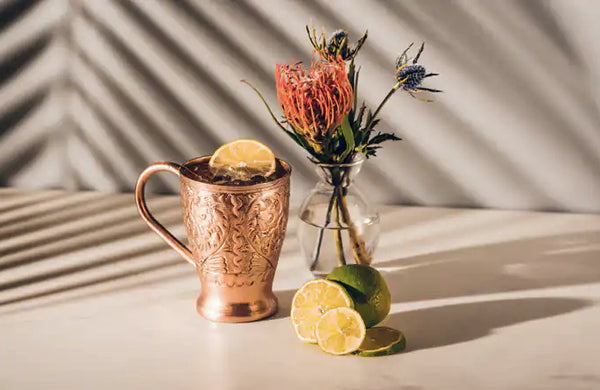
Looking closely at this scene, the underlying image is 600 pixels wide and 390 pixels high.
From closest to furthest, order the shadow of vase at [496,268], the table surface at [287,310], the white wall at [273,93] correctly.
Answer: the table surface at [287,310] < the shadow of vase at [496,268] < the white wall at [273,93]

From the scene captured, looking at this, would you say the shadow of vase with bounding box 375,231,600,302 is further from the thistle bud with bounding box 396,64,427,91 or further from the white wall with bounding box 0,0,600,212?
the thistle bud with bounding box 396,64,427,91

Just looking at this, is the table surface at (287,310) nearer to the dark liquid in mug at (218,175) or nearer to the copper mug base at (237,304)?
the copper mug base at (237,304)

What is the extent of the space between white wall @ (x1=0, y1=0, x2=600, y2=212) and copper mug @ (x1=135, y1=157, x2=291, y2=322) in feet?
1.51

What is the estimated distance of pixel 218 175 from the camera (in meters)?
1.00

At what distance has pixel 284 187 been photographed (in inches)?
39.5

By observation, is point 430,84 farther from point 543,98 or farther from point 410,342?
point 410,342

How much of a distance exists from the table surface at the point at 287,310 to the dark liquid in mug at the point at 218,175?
0.19 m

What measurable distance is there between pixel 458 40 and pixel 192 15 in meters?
0.49

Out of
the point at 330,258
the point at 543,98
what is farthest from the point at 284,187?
the point at 543,98

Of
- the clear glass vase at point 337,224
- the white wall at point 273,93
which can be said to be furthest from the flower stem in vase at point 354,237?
the white wall at point 273,93

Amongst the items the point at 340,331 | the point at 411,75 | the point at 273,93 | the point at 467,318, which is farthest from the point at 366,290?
the point at 273,93

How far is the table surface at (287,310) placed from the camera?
92cm

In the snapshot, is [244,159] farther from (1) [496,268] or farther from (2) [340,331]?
(1) [496,268]

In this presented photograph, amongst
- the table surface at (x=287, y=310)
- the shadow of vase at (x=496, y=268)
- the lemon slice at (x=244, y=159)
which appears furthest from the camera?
the shadow of vase at (x=496, y=268)
